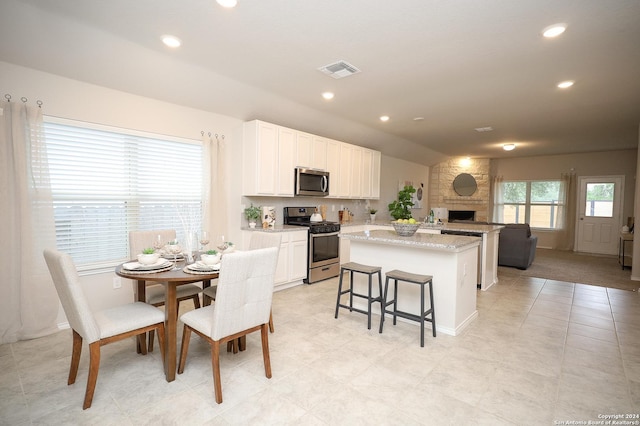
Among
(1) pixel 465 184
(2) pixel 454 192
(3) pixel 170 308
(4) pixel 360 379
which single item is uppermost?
(1) pixel 465 184

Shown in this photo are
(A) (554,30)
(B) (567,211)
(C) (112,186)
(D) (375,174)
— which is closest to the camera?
(A) (554,30)

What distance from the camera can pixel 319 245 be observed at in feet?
16.0

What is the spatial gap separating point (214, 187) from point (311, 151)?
1725mm

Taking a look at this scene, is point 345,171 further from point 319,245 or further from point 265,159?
point 265,159

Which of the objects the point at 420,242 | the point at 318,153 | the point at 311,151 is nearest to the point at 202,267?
the point at 420,242

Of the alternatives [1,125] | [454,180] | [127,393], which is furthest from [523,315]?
[454,180]

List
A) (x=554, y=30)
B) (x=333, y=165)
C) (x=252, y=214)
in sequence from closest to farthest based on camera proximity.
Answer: (x=554, y=30) → (x=252, y=214) → (x=333, y=165)

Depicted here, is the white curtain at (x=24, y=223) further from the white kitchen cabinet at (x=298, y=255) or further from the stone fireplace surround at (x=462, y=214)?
the stone fireplace surround at (x=462, y=214)

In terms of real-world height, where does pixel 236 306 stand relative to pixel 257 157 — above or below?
below

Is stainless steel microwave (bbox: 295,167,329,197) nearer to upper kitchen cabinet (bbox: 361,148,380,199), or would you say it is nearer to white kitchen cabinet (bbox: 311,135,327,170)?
white kitchen cabinet (bbox: 311,135,327,170)

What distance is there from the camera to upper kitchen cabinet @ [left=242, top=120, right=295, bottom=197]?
433cm

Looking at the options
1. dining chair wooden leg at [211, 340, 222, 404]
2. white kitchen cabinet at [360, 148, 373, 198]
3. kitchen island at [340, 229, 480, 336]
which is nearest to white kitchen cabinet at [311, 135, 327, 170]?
white kitchen cabinet at [360, 148, 373, 198]

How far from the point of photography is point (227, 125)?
4363 mm

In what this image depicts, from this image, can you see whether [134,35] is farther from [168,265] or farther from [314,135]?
[314,135]
